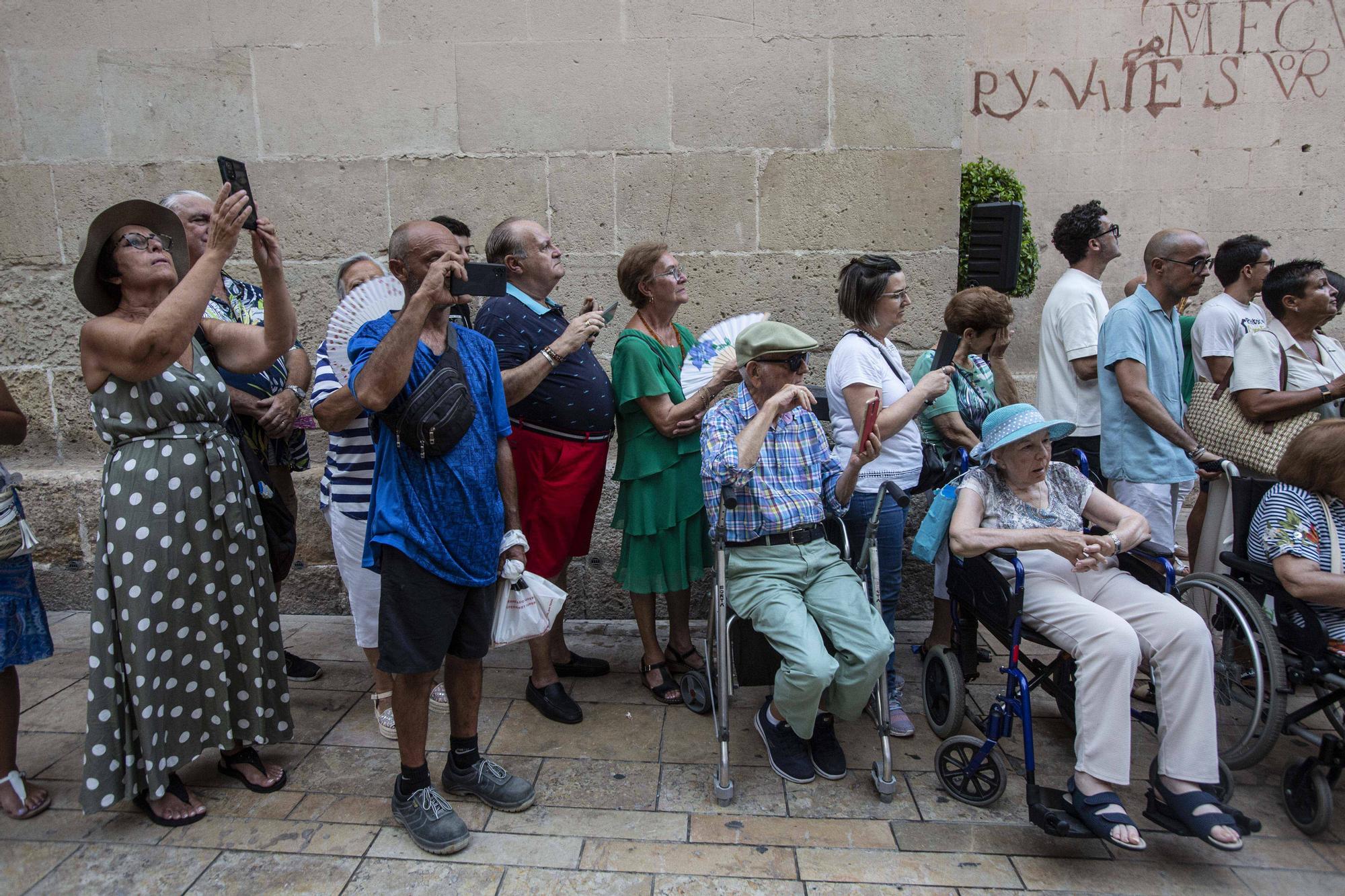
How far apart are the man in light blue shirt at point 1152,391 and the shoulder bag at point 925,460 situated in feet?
2.64

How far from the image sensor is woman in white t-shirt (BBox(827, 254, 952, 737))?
130 inches

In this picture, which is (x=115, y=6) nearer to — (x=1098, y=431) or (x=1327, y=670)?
(x=1098, y=431)

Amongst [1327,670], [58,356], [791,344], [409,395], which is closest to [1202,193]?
[1327,670]

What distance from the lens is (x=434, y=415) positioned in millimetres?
2469

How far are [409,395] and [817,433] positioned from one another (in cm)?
158

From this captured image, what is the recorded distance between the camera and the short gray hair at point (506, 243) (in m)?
3.47

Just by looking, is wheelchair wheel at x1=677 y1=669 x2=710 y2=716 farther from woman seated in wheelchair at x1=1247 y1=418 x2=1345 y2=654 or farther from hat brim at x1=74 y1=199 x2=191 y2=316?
hat brim at x1=74 y1=199 x2=191 y2=316

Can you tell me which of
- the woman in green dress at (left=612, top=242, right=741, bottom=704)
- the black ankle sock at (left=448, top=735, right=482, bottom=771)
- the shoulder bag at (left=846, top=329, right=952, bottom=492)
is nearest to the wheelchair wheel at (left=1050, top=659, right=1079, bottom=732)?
the shoulder bag at (left=846, top=329, right=952, bottom=492)

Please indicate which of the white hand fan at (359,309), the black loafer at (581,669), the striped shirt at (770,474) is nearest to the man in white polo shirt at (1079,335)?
the striped shirt at (770,474)

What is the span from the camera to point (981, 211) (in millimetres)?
4191

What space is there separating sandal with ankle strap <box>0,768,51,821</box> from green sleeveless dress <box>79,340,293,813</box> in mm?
374

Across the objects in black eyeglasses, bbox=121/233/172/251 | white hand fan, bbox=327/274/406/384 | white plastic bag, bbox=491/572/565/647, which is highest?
black eyeglasses, bbox=121/233/172/251

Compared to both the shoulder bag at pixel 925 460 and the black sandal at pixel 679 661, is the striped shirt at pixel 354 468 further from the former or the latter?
the shoulder bag at pixel 925 460

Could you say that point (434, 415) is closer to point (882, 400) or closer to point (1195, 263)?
point (882, 400)
